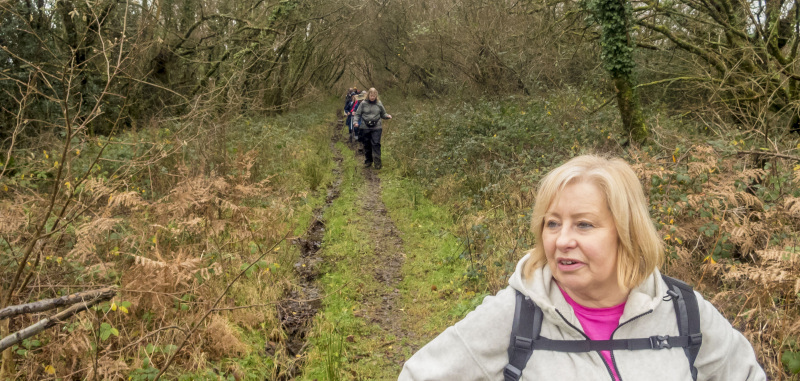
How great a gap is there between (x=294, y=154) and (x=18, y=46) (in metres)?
5.65

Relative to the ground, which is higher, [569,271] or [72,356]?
[569,271]

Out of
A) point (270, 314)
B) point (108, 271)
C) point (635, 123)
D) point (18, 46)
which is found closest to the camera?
point (108, 271)

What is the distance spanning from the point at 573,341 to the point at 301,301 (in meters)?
2.80

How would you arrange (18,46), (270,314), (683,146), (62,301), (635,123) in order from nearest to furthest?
(62,301), (270,314), (683,146), (635,123), (18,46)

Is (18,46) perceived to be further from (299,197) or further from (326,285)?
(326,285)

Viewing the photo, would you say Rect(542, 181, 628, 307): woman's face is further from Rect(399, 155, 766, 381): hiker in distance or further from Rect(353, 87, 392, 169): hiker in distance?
Rect(353, 87, 392, 169): hiker in distance

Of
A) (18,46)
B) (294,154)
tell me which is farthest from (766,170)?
(18,46)

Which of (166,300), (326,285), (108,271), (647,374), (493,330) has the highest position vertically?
(493,330)

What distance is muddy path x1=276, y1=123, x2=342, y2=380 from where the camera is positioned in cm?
464

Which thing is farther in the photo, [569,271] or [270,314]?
[270,314]

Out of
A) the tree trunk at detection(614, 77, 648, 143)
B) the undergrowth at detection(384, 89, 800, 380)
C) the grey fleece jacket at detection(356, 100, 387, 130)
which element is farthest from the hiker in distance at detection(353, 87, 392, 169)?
the tree trunk at detection(614, 77, 648, 143)

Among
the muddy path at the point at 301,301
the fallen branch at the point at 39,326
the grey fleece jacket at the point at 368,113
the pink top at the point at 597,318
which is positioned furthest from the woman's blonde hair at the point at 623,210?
the grey fleece jacket at the point at 368,113

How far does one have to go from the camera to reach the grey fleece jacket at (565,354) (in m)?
1.72

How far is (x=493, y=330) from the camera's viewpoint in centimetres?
174
